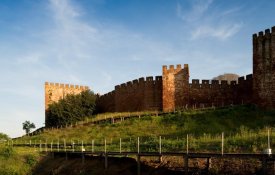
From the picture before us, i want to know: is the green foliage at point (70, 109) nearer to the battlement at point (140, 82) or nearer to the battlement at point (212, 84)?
the battlement at point (140, 82)

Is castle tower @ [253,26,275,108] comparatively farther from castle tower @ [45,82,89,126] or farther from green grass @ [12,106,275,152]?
castle tower @ [45,82,89,126]

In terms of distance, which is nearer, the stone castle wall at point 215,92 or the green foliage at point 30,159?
the green foliage at point 30,159

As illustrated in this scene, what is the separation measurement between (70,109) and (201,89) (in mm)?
18173

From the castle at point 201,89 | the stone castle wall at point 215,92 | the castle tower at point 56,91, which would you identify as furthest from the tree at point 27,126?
the stone castle wall at point 215,92

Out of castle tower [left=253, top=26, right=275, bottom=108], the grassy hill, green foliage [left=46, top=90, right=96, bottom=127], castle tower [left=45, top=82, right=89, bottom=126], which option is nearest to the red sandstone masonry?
castle tower [left=253, top=26, right=275, bottom=108]

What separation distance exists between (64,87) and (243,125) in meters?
36.5

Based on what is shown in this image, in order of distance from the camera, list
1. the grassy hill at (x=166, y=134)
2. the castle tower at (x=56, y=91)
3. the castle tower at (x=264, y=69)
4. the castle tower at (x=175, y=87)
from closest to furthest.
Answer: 1. the grassy hill at (x=166, y=134)
2. the castle tower at (x=264, y=69)
3. the castle tower at (x=175, y=87)
4. the castle tower at (x=56, y=91)

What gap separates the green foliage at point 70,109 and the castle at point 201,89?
474 centimetres

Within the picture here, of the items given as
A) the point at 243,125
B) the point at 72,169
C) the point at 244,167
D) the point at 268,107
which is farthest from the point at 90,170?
the point at 268,107

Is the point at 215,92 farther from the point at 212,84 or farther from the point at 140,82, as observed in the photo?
the point at 140,82

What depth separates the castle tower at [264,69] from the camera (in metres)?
44.7

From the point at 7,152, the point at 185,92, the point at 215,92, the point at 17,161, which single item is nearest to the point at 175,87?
the point at 185,92

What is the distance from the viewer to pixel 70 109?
6119 cm

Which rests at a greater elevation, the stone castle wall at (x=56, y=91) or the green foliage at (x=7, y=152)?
the stone castle wall at (x=56, y=91)
